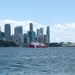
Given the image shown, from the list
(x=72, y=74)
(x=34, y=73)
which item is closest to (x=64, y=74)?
(x=72, y=74)

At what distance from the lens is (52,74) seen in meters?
52.7

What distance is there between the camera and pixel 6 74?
171 ft

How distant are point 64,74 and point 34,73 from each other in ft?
15.3

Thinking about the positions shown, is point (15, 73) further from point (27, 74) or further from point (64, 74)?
point (64, 74)

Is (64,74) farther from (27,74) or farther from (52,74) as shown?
(27,74)

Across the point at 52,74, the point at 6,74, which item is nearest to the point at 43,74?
the point at 52,74

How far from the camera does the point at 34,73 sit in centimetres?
5388

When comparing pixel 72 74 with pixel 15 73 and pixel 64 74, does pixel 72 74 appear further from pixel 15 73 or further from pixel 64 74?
pixel 15 73

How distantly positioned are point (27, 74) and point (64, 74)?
563 centimetres

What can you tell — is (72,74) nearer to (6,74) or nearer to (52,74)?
(52,74)

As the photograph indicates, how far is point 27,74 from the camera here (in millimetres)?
52469

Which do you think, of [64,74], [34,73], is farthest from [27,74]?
[64,74]

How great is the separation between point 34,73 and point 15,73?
294cm

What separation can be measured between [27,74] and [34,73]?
5.74 ft
